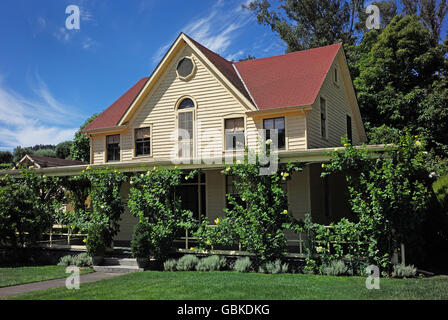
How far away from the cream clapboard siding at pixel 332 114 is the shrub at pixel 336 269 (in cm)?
556


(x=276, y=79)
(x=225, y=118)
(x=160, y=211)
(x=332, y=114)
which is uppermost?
(x=276, y=79)

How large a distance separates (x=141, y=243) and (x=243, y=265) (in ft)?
10.6

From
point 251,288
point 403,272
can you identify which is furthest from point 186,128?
point 403,272

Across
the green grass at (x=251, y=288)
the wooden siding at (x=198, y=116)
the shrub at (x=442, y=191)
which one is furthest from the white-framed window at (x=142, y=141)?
the shrub at (x=442, y=191)

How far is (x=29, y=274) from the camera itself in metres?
11.5

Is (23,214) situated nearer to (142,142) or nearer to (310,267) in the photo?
(142,142)

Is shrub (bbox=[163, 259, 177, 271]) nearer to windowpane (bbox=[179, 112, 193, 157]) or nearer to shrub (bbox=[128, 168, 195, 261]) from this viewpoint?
shrub (bbox=[128, 168, 195, 261])

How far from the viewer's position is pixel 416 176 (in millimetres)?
10688

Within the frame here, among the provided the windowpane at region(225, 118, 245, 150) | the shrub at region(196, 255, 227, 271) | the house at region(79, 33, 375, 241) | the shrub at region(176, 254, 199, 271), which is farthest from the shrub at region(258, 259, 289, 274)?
the windowpane at region(225, 118, 245, 150)

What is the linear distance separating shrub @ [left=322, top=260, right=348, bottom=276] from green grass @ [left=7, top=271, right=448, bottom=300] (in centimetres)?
49

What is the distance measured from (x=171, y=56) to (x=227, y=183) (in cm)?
634

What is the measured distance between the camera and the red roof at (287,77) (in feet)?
50.9

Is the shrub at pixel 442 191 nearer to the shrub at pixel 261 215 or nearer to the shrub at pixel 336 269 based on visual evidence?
the shrub at pixel 336 269
